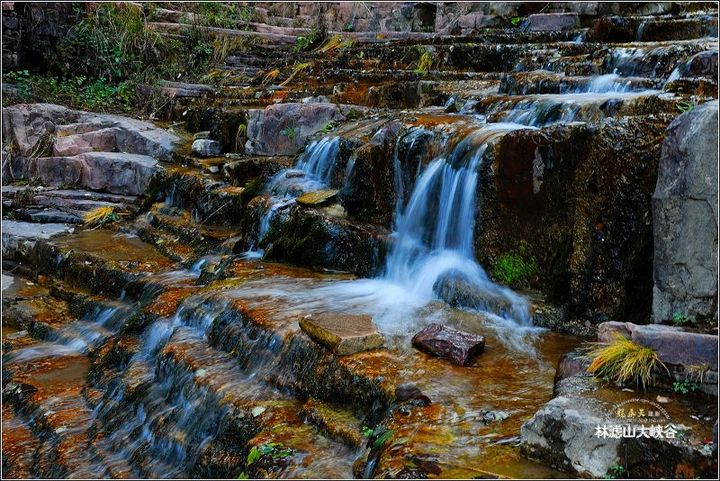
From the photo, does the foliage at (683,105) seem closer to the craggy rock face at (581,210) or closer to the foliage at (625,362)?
the craggy rock face at (581,210)

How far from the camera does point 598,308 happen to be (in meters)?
5.07

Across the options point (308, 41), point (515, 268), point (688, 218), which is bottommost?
point (515, 268)

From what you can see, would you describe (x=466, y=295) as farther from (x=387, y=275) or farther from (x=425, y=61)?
(x=425, y=61)

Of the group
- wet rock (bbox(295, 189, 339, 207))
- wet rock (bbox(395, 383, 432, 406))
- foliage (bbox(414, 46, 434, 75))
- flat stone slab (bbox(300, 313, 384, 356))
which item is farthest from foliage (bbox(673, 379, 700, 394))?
foliage (bbox(414, 46, 434, 75))

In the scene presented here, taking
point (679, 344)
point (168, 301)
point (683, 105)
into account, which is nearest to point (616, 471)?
point (679, 344)

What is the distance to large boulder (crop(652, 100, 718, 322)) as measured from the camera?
381 centimetres

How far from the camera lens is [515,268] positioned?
5746 millimetres

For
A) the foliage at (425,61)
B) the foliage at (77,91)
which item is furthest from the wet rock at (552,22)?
the foliage at (77,91)

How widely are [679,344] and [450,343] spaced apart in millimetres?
1532

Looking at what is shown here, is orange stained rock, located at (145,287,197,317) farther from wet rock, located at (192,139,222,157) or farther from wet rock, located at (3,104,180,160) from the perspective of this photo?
wet rock, located at (3,104,180,160)

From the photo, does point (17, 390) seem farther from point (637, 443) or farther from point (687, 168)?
point (687, 168)

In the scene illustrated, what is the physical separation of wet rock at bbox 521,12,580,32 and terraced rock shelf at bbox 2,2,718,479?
162 cm

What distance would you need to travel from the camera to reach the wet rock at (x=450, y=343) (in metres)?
4.47

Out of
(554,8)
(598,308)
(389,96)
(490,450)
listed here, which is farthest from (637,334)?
(554,8)
